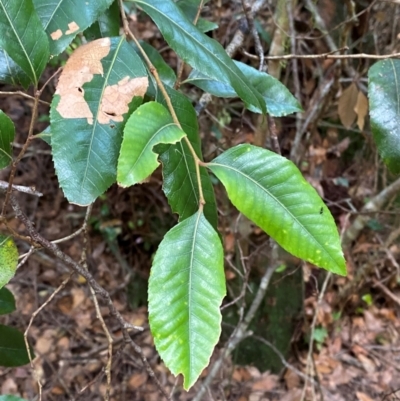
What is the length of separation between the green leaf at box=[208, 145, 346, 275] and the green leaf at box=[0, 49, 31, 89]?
1.12 ft

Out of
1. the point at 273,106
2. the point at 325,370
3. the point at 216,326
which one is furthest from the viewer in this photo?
the point at 325,370

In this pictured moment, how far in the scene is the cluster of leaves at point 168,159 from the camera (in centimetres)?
48

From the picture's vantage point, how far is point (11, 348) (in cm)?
92

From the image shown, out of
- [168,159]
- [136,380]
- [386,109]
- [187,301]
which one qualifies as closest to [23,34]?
[168,159]

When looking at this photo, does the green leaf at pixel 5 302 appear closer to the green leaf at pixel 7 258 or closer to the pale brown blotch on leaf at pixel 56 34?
the green leaf at pixel 7 258

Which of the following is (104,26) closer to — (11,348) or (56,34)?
(56,34)

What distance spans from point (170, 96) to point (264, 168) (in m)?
0.21

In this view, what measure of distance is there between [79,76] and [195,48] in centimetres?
17

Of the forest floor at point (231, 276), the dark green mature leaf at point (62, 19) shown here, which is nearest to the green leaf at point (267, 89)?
the dark green mature leaf at point (62, 19)

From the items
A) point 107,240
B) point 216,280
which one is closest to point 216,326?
point 216,280

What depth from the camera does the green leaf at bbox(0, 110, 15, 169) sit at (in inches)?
24.1

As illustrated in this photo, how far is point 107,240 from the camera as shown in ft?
8.09

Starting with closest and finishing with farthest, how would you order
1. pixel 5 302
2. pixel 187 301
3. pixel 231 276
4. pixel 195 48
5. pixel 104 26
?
1. pixel 187 301
2. pixel 195 48
3. pixel 104 26
4. pixel 5 302
5. pixel 231 276

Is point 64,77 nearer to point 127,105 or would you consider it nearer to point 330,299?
point 127,105
